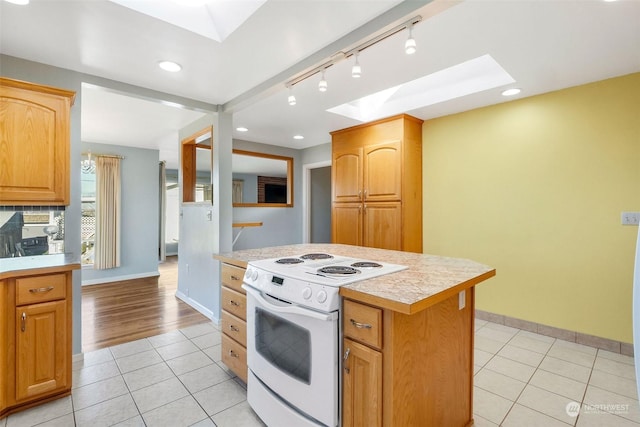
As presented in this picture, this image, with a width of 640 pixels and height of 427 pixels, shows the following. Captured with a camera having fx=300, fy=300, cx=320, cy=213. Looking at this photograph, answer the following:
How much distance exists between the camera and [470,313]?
5.43 feet

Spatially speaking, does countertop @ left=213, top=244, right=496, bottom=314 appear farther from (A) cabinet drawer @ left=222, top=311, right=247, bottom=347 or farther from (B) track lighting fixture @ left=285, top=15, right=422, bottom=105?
(B) track lighting fixture @ left=285, top=15, right=422, bottom=105

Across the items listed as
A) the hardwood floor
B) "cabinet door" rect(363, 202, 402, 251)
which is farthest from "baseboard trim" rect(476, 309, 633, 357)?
the hardwood floor

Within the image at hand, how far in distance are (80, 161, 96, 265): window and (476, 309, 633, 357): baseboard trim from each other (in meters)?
5.98

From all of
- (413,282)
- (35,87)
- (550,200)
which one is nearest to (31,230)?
(35,87)

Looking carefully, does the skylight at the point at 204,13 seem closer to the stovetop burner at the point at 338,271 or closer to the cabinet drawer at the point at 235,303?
the stovetop burner at the point at 338,271

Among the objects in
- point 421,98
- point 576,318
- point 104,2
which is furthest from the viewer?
point 421,98

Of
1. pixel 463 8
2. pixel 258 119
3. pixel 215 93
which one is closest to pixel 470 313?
pixel 463 8

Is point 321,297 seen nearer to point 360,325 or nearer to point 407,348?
point 360,325

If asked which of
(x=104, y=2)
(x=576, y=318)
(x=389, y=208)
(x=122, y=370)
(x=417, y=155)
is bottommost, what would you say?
(x=122, y=370)

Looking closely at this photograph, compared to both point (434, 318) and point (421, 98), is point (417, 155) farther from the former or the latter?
point (434, 318)

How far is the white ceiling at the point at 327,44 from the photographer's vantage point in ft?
5.47

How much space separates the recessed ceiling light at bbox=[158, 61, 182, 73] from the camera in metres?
2.27

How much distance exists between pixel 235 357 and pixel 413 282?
1451 mm

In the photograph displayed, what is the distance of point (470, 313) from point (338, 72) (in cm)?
196
